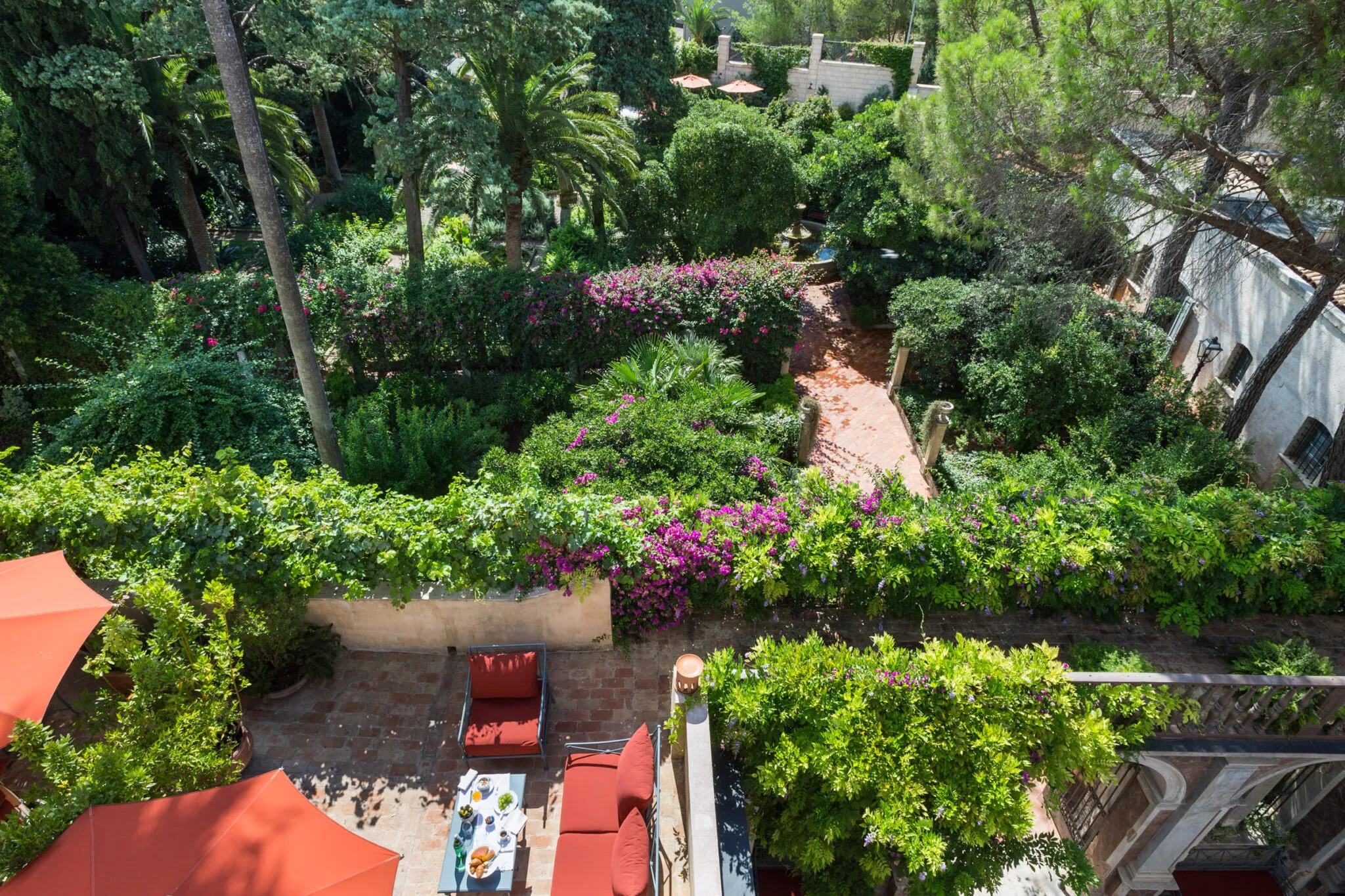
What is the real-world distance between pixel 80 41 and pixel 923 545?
51.9 ft

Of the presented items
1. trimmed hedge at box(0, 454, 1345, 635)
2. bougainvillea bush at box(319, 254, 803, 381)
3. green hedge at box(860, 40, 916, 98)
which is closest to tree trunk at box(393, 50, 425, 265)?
bougainvillea bush at box(319, 254, 803, 381)

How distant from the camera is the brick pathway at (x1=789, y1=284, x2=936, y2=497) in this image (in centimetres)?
1340

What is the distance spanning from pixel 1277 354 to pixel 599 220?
15.2 meters

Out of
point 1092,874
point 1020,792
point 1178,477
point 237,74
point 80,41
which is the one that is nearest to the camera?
point 1020,792

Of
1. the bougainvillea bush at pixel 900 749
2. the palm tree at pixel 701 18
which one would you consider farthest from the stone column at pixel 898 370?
the palm tree at pixel 701 18

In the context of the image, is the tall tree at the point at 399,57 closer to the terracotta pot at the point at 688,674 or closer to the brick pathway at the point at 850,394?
the brick pathway at the point at 850,394

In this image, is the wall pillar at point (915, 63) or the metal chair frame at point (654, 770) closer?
the metal chair frame at point (654, 770)

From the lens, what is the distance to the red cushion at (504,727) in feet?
23.0

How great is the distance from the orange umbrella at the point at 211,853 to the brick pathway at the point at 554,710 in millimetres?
1691

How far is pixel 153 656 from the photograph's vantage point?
6.11 m

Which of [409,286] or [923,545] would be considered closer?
[923,545]

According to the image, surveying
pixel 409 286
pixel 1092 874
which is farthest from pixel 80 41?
pixel 1092 874

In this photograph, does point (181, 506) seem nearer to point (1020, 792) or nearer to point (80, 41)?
point (1020, 792)

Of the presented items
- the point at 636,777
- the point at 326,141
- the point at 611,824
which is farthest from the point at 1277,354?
the point at 326,141
